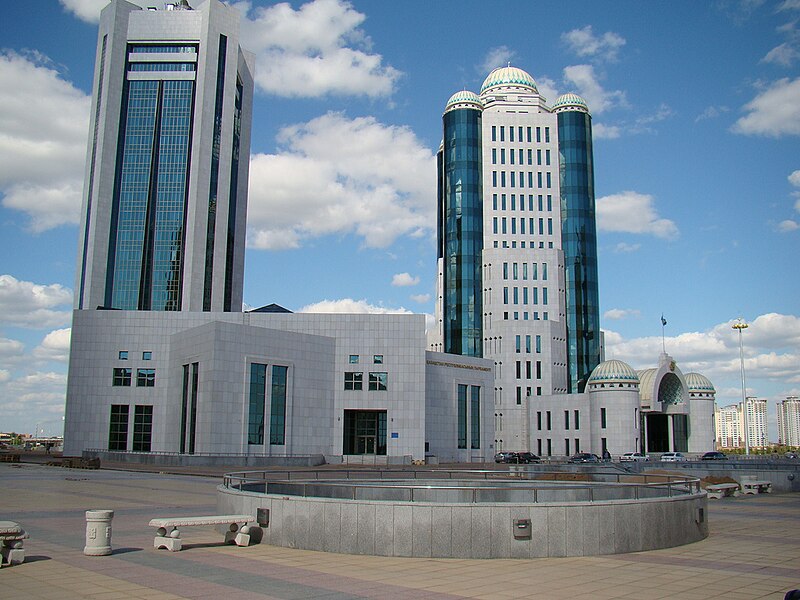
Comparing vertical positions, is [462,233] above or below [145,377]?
above

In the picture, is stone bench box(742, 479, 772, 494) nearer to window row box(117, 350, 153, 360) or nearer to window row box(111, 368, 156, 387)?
window row box(111, 368, 156, 387)

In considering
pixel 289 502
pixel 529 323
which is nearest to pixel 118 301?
pixel 529 323

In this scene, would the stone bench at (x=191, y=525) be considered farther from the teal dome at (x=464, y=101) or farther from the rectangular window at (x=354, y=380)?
the teal dome at (x=464, y=101)

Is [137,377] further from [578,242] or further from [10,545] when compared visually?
[578,242]

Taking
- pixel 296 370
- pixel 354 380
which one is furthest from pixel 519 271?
pixel 296 370

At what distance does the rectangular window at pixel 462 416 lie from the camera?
89688 mm

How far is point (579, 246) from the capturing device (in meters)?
132

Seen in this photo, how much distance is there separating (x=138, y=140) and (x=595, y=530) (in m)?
117

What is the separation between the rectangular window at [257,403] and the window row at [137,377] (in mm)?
15286

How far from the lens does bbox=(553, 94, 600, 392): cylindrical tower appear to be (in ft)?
423

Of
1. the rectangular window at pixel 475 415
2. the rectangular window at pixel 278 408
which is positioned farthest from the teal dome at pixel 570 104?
the rectangular window at pixel 278 408

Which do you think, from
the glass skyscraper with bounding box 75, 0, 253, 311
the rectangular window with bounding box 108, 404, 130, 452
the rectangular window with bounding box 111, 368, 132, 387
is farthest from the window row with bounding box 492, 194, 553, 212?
the rectangular window with bounding box 108, 404, 130, 452

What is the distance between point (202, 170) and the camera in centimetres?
12094

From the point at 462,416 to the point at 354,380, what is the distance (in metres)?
15.4
